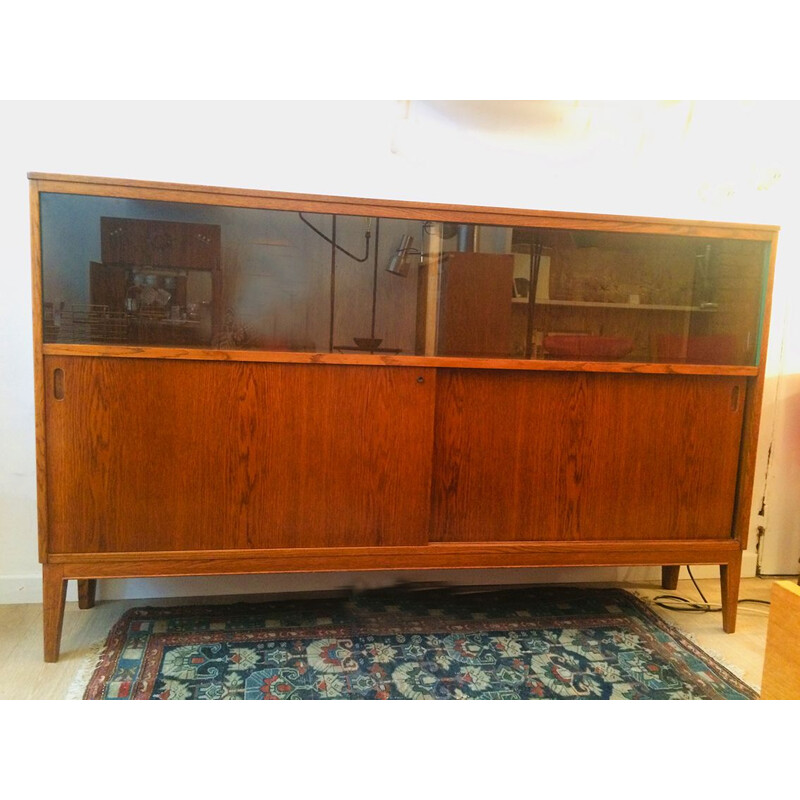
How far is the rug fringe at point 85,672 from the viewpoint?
146 cm

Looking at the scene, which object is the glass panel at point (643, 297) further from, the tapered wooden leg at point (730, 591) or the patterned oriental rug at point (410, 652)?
the patterned oriental rug at point (410, 652)

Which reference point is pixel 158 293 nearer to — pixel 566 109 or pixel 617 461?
A: pixel 617 461

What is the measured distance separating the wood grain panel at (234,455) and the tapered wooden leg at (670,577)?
104 centimetres

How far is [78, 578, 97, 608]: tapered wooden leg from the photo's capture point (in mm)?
1885

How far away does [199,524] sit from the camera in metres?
1.63

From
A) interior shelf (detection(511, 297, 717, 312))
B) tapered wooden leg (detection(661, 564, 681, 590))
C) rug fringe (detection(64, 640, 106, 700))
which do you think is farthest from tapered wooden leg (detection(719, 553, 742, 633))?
rug fringe (detection(64, 640, 106, 700))

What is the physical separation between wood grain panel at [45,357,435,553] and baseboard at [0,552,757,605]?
0.45 m

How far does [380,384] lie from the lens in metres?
1.67

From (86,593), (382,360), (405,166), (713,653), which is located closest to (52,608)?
(86,593)

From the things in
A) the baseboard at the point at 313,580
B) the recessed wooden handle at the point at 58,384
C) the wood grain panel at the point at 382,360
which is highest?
the wood grain panel at the point at 382,360

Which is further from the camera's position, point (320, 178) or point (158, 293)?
point (320, 178)

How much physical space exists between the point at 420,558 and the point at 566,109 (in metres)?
1.57

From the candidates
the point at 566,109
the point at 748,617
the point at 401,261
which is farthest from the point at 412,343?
the point at 748,617

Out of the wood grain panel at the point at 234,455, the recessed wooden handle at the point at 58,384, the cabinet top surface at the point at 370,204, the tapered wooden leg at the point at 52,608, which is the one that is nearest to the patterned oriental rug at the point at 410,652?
the tapered wooden leg at the point at 52,608
